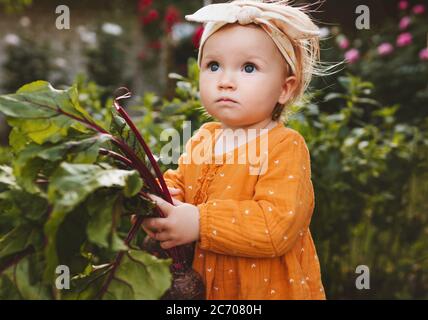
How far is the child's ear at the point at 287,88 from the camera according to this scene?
6.11 feet

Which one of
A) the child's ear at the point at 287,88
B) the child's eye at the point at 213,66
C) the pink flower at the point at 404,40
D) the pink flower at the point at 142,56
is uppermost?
the pink flower at the point at 142,56

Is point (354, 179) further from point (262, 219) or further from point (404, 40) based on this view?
point (404, 40)

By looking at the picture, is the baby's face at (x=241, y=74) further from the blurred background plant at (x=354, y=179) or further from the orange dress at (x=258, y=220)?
the blurred background plant at (x=354, y=179)

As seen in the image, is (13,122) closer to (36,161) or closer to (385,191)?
(36,161)

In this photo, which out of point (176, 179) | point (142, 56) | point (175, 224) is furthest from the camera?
point (142, 56)

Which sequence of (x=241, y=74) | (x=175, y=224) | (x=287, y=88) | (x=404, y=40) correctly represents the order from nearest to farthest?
(x=175, y=224), (x=241, y=74), (x=287, y=88), (x=404, y=40)

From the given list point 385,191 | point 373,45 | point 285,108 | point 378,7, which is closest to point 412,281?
point 385,191

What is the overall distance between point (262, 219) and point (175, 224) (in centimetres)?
23

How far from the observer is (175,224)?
1633 millimetres

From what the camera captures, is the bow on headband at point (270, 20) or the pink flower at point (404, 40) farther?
the pink flower at point (404, 40)

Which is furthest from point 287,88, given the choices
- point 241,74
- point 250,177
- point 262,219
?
point 262,219

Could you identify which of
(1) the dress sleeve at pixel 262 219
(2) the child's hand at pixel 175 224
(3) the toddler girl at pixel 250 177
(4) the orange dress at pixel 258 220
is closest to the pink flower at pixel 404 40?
(3) the toddler girl at pixel 250 177

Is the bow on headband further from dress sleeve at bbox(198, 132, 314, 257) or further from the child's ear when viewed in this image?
dress sleeve at bbox(198, 132, 314, 257)

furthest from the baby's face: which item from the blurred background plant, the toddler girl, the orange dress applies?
the blurred background plant
